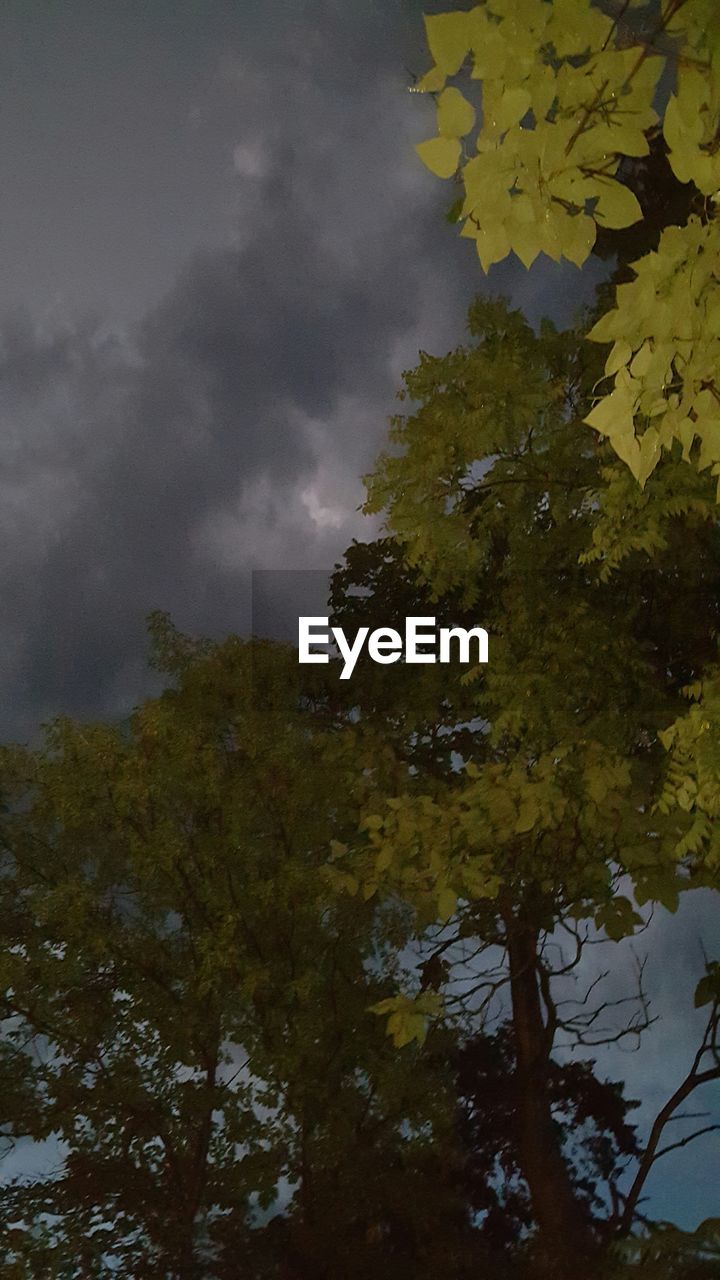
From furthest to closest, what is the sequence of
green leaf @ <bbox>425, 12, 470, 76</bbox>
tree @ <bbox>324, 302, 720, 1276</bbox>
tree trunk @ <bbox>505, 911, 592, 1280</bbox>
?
tree trunk @ <bbox>505, 911, 592, 1280</bbox> → tree @ <bbox>324, 302, 720, 1276</bbox> → green leaf @ <bbox>425, 12, 470, 76</bbox>

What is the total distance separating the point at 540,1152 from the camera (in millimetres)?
8805

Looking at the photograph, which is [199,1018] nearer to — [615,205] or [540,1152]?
[540,1152]

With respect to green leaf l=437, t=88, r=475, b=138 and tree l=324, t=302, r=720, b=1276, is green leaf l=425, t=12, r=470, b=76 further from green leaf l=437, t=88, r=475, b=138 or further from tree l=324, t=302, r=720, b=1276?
tree l=324, t=302, r=720, b=1276

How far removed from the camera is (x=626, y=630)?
6496 mm

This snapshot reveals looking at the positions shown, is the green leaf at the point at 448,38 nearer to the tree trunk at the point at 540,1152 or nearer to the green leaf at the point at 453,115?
the green leaf at the point at 453,115

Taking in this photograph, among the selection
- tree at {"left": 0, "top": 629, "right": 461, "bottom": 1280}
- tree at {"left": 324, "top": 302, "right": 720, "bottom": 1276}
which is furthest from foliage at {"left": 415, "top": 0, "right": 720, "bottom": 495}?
tree at {"left": 0, "top": 629, "right": 461, "bottom": 1280}

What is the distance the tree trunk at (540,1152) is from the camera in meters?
8.72

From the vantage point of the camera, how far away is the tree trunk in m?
8.72

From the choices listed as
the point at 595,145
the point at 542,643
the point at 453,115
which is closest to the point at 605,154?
the point at 595,145

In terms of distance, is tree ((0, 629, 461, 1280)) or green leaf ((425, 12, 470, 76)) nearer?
green leaf ((425, 12, 470, 76))

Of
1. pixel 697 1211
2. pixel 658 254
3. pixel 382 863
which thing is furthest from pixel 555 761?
pixel 697 1211

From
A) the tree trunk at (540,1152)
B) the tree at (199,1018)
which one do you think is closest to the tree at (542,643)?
the tree trunk at (540,1152)

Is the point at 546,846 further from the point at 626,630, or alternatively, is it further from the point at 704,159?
the point at 704,159

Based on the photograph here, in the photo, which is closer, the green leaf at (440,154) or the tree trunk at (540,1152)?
the green leaf at (440,154)
